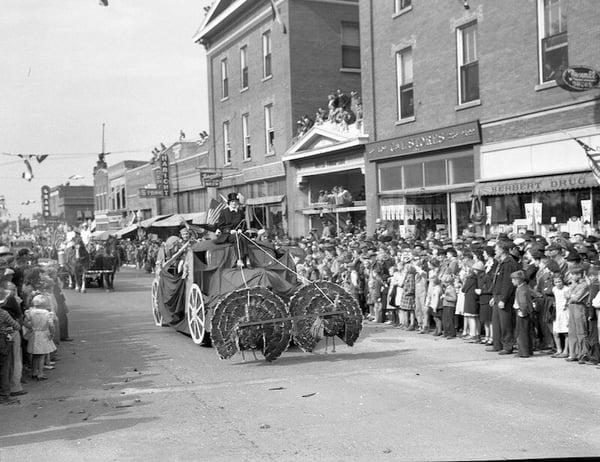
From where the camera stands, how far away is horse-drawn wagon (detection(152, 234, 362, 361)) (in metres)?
10.1

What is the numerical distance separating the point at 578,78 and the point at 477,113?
4.32 meters

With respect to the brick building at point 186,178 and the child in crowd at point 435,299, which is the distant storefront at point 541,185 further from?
the brick building at point 186,178

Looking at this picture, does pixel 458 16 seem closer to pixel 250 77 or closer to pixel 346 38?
pixel 346 38

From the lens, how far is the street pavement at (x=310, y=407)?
6.17 metres

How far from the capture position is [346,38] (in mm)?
29906

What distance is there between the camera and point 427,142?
20.6m

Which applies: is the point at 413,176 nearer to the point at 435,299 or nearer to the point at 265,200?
the point at 435,299

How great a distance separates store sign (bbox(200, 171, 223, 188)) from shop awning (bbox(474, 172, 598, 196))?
1769 centimetres

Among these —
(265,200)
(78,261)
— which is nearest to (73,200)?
(265,200)

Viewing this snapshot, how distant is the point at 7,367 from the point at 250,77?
24.7 meters

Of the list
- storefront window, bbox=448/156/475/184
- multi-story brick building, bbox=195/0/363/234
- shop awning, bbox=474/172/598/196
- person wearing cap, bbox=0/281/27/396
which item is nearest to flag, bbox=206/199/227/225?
person wearing cap, bbox=0/281/27/396

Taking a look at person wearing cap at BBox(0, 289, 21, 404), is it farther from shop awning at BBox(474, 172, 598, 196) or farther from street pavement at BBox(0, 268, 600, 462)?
shop awning at BBox(474, 172, 598, 196)

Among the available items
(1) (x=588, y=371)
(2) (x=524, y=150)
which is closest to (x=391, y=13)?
(2) (x=524, y=150)

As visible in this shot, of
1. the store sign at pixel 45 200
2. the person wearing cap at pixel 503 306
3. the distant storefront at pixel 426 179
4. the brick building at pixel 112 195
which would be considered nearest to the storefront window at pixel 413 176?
the distant storefront at pixel 426 179
